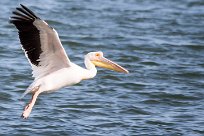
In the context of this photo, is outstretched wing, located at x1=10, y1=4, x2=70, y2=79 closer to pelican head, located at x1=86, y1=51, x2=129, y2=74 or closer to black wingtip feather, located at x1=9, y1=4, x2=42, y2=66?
black wingtip feather, located at x1=9, y1=4, x2=42, y2=66

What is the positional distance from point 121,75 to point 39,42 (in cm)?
502

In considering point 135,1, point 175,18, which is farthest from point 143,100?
point 135,1

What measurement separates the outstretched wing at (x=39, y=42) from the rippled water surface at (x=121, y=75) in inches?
43.7

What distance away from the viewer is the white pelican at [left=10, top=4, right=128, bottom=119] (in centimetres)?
990

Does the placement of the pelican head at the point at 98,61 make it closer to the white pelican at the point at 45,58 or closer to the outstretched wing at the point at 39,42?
the white pelican at the point at 45,58

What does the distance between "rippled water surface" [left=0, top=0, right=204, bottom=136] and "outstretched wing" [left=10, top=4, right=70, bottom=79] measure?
111cm

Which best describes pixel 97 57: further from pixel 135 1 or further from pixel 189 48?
pixel 135 1

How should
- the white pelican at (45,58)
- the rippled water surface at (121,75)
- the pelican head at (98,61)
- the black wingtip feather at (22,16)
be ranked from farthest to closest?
the rippled water surface at (121,75) → the pelican head at (98,61) → the white pelican at (45,58) → the black wingtip feather at (22,16)

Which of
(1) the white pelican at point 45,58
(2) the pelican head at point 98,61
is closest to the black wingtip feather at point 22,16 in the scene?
(1) the white pelican at point 45,58

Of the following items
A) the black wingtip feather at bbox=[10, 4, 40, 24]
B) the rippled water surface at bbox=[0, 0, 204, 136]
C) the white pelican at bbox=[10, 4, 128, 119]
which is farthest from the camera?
the rippled water surface at bbox=[0, 0, 204, 136]

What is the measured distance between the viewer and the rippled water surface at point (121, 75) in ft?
38.4

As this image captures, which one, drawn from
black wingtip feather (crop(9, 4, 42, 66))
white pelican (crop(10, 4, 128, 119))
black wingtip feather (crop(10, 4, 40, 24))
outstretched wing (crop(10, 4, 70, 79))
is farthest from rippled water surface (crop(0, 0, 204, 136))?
black wingtip feather (crop(10, 4, 40, 24))

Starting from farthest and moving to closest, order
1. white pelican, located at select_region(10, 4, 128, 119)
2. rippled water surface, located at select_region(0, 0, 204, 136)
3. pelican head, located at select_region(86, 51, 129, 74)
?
rippled water surface, located at select_region(0, 0, 204, 136), pelican head, located at select_region(86, 51, 129, 74), white pelican, located at select_region(10, 4, 128, 119)

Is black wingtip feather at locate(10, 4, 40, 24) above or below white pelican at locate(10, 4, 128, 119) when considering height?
above
